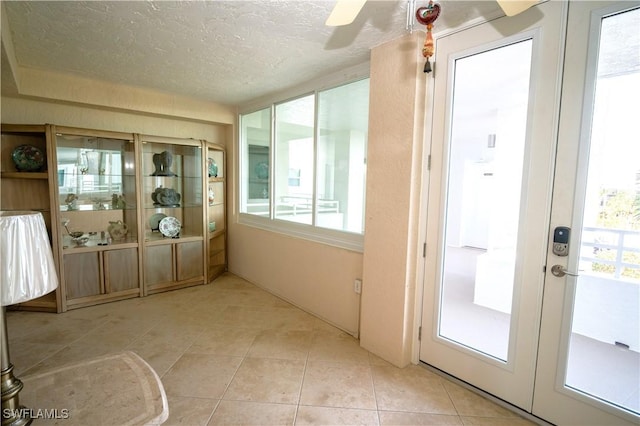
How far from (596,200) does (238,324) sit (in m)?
2.84

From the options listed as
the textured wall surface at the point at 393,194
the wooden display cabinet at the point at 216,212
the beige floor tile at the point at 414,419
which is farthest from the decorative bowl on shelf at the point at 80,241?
the beige floor tile at the point at 414,419

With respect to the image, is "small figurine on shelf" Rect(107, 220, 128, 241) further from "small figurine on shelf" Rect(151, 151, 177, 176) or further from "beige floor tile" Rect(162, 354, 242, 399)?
"beige floor tile" Rect(162, 354, 242, 399)

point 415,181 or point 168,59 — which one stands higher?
point 168,59

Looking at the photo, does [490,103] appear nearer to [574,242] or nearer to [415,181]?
[415,181]

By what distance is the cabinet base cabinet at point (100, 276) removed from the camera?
3084 millimetres

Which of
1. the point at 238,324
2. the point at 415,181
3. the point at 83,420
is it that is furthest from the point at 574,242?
the point at 238,324

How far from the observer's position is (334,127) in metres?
2.97

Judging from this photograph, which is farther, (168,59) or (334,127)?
(334,127)

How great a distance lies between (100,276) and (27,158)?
1378mm

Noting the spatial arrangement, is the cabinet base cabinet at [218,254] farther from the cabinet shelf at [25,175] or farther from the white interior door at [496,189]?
the white interior door at [496,189]

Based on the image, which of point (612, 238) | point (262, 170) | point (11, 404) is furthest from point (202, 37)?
point (612, 238)

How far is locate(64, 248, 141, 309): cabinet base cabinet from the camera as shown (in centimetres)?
308

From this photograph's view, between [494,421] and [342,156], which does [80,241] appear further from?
[494,421]

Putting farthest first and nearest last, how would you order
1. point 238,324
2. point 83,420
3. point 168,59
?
point 238,324 → point 168,59 → point 83,420
